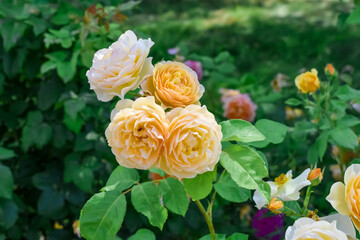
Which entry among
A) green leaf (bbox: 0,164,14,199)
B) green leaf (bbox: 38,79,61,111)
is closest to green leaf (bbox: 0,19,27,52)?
green leaf (bbox: 38,79,61,111)

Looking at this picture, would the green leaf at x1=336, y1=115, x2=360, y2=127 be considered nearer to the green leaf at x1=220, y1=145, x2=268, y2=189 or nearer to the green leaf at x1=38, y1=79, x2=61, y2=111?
the green leaf at x1=220, y1=145, x2=268, y2=189

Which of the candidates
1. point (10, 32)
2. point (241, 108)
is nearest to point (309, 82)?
point (241, 108)

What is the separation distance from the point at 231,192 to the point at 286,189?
258mm

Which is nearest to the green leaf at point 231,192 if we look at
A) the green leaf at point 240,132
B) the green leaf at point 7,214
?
the green leaf at point 240,132

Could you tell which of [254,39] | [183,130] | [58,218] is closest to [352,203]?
[183,130]

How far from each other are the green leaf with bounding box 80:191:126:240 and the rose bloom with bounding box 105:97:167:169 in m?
0.11

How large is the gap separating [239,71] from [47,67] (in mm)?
3414

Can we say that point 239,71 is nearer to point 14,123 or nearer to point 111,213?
point 14,123

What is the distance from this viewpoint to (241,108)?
75.0 inches

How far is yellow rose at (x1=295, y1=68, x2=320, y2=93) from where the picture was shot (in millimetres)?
1296

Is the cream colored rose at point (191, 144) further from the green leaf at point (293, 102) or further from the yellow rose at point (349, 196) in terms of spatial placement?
the green leaf at point (293, 102)

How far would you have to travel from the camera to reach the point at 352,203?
79 cm

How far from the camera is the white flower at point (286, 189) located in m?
0.90

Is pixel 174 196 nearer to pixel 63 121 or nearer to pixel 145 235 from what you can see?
pixel 145 235
